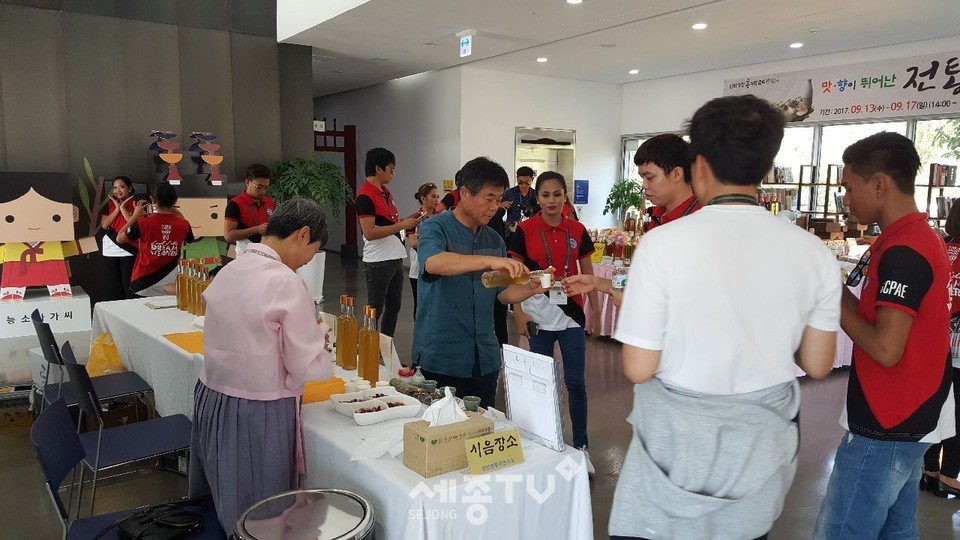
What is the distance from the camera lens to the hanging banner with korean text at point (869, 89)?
7.65 m

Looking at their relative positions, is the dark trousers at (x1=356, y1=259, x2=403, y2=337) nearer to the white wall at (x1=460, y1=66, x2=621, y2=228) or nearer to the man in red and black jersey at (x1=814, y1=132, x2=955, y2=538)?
the man in red and black jersey at (x1=814, y1=132, x2=955, y2=538)

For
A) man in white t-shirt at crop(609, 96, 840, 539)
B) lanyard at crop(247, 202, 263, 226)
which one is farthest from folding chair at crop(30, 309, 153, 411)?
man in white t-shirt at crop(609, 96, 840, 539)

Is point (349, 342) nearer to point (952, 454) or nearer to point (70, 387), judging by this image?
point (70, 387)

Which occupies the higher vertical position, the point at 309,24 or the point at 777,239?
the point at 309,24

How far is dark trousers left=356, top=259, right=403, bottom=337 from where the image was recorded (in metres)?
4.89

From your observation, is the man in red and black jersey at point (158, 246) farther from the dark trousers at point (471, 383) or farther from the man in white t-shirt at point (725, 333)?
the man in white t-shirt at point (725, 333)

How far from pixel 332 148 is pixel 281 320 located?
10867 mm

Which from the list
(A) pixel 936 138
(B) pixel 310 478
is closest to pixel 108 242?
(B) pixel 310 478

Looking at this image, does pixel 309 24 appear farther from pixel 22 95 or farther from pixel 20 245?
pixel 20 245

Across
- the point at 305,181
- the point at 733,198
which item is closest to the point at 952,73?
the point at 305,181

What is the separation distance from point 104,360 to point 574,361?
2631mm

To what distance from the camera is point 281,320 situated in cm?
187

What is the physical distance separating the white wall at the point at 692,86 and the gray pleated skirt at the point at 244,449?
279 inches

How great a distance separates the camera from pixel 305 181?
804cm
